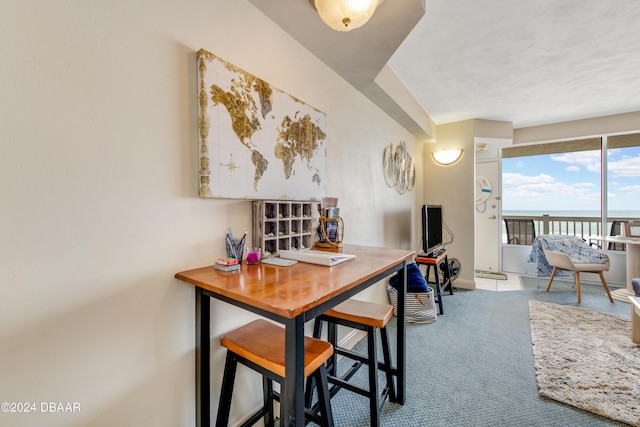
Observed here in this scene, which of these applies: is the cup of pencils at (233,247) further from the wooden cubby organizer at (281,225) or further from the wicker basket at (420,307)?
the wicker basket at (420,307)

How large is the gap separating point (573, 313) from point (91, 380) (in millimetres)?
4029

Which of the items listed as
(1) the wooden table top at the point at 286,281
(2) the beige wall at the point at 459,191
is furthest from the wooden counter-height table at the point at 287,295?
(2) the beige wall at the point at 459,191

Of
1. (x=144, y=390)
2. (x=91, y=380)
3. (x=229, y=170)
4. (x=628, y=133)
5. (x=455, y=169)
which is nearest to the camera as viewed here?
(x=91, y=380)

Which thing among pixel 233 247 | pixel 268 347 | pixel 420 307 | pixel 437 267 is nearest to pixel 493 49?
pixel 437 267

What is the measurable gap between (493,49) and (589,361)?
2.46 m

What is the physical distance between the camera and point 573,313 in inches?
113

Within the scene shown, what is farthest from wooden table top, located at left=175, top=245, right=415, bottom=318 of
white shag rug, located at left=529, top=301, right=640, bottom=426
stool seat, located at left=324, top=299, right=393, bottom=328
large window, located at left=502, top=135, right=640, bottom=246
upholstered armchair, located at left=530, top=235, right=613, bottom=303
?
large window, located at left=502, top=135, right=640, bottom=246

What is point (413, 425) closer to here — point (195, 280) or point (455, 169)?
point (195, 280)

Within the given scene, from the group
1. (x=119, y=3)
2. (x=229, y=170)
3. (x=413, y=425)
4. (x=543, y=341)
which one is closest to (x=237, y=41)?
(x=119, y=3)

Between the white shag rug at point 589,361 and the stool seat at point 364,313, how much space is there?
1194mm

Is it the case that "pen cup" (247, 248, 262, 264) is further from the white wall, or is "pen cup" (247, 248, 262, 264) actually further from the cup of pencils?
the white wall

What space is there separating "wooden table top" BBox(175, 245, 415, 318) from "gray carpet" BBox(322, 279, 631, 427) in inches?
36.5

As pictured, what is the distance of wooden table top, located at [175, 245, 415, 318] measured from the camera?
789mm

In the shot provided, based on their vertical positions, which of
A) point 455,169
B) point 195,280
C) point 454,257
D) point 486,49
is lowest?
point 454,257
